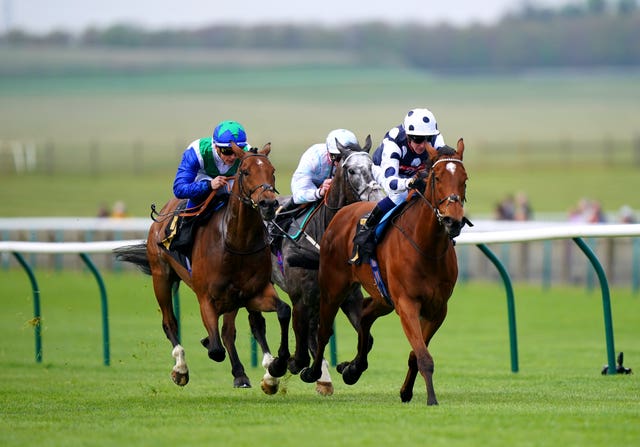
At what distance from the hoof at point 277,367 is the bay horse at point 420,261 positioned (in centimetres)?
19

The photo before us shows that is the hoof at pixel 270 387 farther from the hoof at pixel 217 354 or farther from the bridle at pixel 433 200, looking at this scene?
the bridle at pixel 433 200

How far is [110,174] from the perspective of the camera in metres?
51.0

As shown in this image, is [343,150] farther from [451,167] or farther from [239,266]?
[451,167]

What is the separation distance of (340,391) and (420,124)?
2.34 metres

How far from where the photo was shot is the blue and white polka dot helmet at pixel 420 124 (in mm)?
8477

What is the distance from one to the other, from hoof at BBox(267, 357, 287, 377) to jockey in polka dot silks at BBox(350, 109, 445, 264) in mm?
903

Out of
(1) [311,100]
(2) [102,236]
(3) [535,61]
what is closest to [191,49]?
(1) [311,100]

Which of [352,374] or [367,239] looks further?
[352,374]

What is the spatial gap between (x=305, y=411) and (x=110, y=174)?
44.2 meters

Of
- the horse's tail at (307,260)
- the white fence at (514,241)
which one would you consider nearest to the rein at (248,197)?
the horse's tail at (307,260)

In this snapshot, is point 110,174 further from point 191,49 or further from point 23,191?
point 191,49

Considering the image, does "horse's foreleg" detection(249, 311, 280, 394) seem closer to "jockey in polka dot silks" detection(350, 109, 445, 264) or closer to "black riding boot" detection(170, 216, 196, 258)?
"black riding boot" detection(170, 216, 196, 258)

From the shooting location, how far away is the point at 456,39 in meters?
85.3

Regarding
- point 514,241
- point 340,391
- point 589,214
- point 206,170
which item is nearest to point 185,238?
point 206,170
